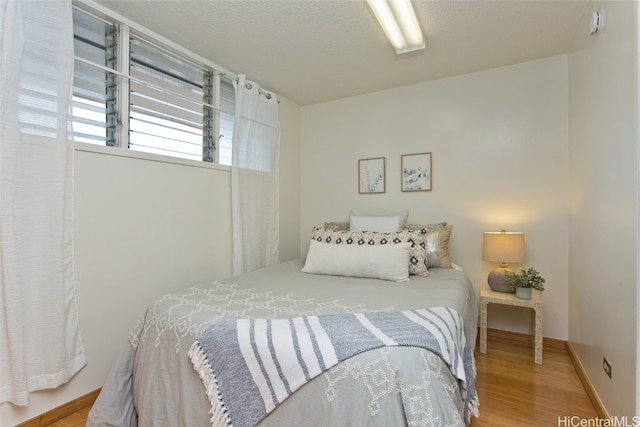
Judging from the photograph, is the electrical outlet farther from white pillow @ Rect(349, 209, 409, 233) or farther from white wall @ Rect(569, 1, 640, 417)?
white pillow @ Rect(349, 209, 409, 233)

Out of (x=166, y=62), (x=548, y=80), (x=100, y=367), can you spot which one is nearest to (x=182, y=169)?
(x=166, y=62)

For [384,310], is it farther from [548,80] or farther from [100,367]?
[548,80]

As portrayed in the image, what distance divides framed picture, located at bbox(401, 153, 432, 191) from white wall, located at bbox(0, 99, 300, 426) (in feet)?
5.74

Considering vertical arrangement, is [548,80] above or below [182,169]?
above

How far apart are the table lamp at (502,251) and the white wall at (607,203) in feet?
1.20

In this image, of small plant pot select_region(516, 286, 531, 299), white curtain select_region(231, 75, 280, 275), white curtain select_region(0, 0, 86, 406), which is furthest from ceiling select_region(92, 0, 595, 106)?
small plant pot select_region(516, 286, 531, 299)

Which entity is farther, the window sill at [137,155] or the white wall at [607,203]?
the window sill at [137,155]

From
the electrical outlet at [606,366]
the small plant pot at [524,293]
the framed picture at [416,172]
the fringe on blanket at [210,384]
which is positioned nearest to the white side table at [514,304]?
the small plant pot at [524,293]

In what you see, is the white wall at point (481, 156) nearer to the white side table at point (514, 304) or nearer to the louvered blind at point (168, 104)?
the white side table at point (514, 304)

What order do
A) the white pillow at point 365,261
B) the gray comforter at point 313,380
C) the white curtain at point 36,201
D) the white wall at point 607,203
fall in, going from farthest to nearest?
1. the white pillow at point 365,261
2. the white curtain at point 36,201
3. the white wall at point 607,203
4. the gray comforter at point 313,380

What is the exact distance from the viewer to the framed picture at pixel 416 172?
3.03 m

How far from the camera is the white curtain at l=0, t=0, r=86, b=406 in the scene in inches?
58.5

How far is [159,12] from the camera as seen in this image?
1984 millimetres

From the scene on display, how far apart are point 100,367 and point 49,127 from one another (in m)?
1.45
